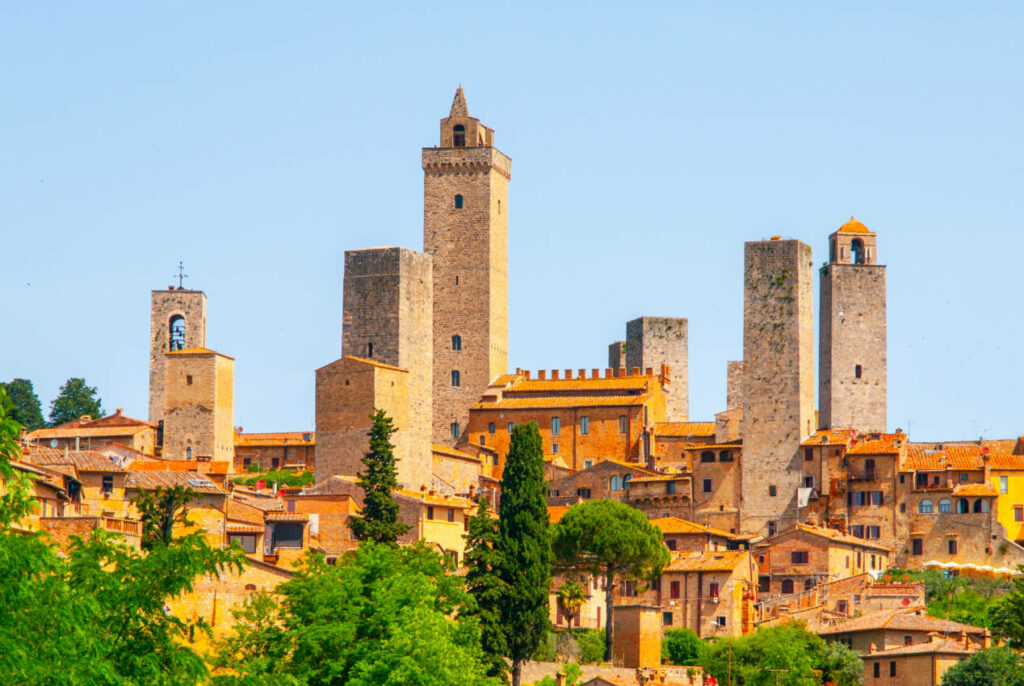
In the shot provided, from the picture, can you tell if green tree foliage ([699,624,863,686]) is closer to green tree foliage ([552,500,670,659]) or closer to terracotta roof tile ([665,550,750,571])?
green tree foliage ([552,500,670,659])

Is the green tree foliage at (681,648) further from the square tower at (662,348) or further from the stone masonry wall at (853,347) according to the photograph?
the square tower at (662,348)

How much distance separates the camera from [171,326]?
89.3 m

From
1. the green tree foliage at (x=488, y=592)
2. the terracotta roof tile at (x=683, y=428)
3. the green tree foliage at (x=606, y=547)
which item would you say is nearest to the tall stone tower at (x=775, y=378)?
the terracotta roof tile at (x=683, y=428)

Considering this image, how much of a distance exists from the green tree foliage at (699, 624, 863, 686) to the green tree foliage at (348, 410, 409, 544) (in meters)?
10.1

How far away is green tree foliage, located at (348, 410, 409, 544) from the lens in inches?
2386

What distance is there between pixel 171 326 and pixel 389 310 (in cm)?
1226

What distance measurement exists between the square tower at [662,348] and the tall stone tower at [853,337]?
13.1 meters

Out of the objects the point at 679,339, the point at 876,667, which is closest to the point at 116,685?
the point at 876,667

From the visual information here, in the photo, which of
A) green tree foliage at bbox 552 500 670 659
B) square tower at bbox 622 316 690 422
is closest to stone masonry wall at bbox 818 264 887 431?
square tower at bbox 622 316 690 422

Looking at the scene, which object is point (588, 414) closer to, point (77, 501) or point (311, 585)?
point (77, 501)

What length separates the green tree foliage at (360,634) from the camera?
143 feet

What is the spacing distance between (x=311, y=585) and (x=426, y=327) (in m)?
36.5

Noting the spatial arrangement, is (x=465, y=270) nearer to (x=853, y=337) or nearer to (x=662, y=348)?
(x=662, y=348)

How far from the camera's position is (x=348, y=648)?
146 feet
